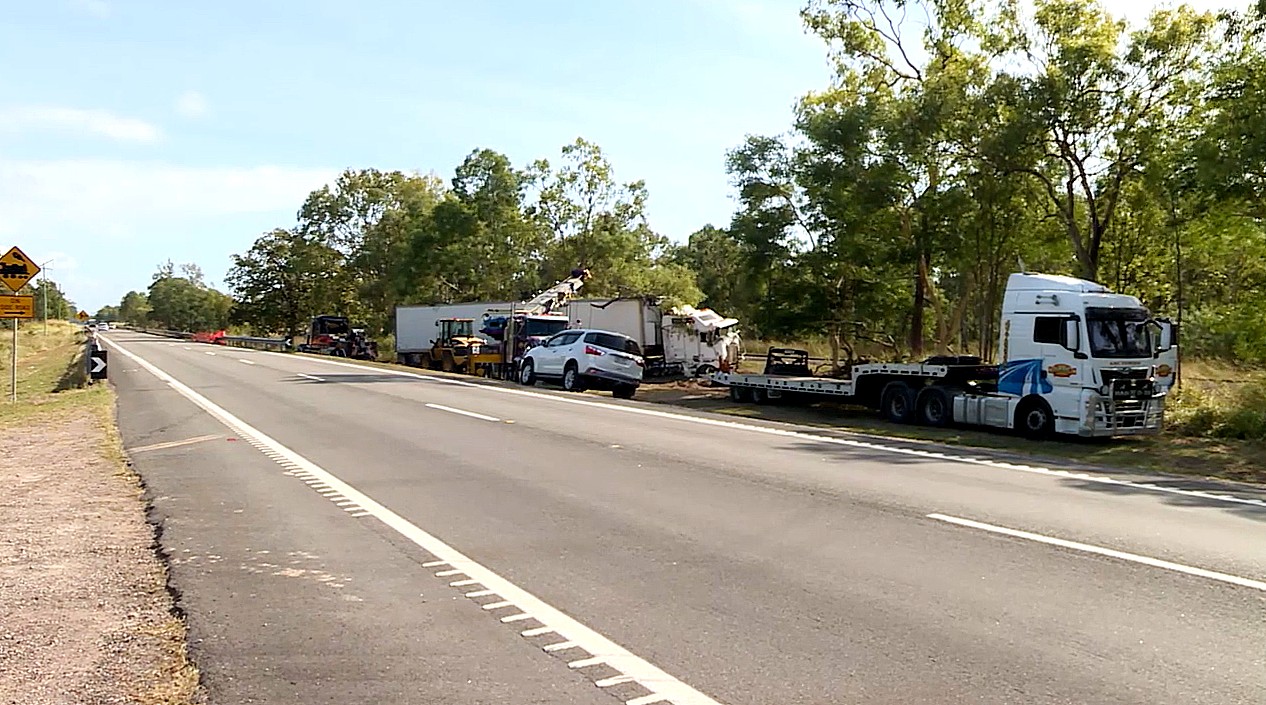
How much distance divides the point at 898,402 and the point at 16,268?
19.2 metres

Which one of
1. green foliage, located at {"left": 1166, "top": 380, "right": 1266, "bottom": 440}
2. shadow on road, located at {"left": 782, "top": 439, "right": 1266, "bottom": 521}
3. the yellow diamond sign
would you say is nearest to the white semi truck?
green foliage, located at {"left": 1166, "top": 380, "right": 1266, "bottom": 440}

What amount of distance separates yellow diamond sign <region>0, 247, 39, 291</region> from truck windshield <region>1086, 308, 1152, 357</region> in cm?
2135

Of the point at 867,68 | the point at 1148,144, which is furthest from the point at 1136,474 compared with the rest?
the point at 867,68

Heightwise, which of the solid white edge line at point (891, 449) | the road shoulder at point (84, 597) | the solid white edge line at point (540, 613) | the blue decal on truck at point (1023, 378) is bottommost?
the road shoulder at point (84, 597)

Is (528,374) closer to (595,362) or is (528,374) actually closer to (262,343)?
(595,362)

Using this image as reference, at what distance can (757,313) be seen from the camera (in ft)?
115

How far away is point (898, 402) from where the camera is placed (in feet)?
77.8

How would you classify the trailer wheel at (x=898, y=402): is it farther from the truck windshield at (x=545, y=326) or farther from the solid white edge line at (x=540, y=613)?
the truck windshield at (x=545, y=326)

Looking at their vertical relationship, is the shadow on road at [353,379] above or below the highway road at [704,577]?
above

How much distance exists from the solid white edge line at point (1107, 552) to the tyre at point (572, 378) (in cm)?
2095

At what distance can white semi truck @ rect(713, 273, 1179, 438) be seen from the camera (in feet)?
64.2

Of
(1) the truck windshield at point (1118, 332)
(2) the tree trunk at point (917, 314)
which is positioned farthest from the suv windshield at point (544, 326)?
(1) the truck windshield at point (1118, 332)

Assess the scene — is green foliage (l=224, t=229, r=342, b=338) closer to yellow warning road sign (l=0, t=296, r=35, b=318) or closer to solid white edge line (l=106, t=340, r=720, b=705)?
yellow warning road sign (l=0, t=296, r=35, b=318)

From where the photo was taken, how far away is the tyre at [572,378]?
30109 mm
